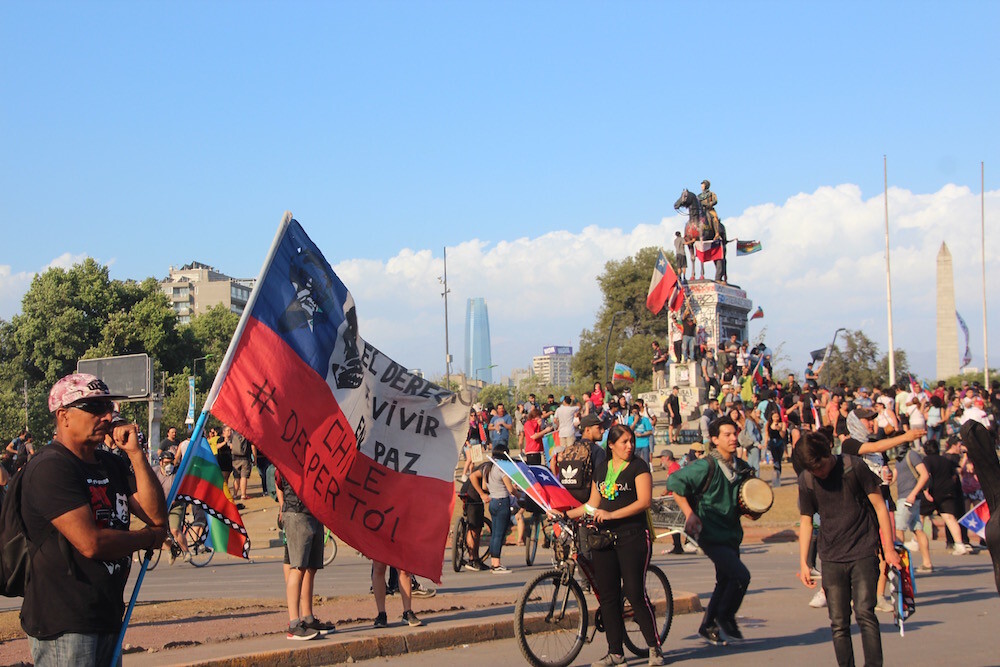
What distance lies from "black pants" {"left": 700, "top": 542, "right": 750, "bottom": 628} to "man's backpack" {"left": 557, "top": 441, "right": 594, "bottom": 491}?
4247 mm

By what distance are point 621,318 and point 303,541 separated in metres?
76.9

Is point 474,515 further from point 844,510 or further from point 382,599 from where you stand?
point 844,510

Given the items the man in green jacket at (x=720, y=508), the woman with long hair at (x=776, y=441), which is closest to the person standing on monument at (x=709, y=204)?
the woman with long hair at (x=776, y=441)

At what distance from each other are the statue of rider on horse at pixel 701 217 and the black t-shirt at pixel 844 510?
36.3m

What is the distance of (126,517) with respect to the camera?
4.59 metres

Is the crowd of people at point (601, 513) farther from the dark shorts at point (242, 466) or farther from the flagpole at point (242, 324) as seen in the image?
the dark shorts at point (242, 466)

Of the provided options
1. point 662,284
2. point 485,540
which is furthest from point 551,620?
point 662,284

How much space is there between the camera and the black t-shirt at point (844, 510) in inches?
269

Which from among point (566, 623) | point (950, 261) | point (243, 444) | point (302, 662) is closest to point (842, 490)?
point (566, 623)

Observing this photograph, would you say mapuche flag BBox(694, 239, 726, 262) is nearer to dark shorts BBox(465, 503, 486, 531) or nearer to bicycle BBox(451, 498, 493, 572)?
bicycle BBox(451, 498, 493, 572)

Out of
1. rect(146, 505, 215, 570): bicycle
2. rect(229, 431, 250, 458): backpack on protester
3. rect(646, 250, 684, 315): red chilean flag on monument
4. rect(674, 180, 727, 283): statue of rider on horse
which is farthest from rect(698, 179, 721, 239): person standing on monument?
rect(146, 505, 215, 570): bicycle

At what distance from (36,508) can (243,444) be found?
19782 mm

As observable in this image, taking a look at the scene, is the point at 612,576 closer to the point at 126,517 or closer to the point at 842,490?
the point at 842,490

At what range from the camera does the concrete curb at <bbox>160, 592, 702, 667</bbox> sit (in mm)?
7816
